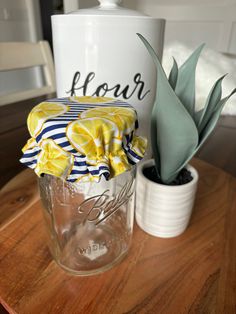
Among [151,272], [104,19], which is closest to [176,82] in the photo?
[104,19]

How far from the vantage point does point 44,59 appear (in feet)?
2.94

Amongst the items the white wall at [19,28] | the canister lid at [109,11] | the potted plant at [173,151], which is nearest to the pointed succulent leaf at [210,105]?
the potted plant at [173,151]

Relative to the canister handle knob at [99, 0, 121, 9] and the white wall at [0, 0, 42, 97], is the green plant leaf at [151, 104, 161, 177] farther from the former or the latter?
the white wall at [0, 0, 42, 97]

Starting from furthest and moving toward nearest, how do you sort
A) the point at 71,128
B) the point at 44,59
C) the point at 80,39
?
the point at 44,59, the point at 80,39, the point at 71,128

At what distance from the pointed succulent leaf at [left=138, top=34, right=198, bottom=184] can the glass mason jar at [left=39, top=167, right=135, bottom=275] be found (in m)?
0.04

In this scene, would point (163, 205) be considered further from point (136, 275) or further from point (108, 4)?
point (108, 4)

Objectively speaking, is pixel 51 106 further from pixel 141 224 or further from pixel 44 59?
pixel 44 59

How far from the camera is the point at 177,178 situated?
30cm

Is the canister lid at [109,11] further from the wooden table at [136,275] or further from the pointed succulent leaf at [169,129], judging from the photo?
the wooden table at [136,275]

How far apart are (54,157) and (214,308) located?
0.61ft

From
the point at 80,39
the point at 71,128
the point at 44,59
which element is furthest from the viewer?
the point at 44,59

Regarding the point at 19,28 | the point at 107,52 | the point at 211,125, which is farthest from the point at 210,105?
the point at 19,28

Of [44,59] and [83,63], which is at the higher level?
[83,63]

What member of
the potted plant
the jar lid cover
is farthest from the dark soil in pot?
the jar lid cover
